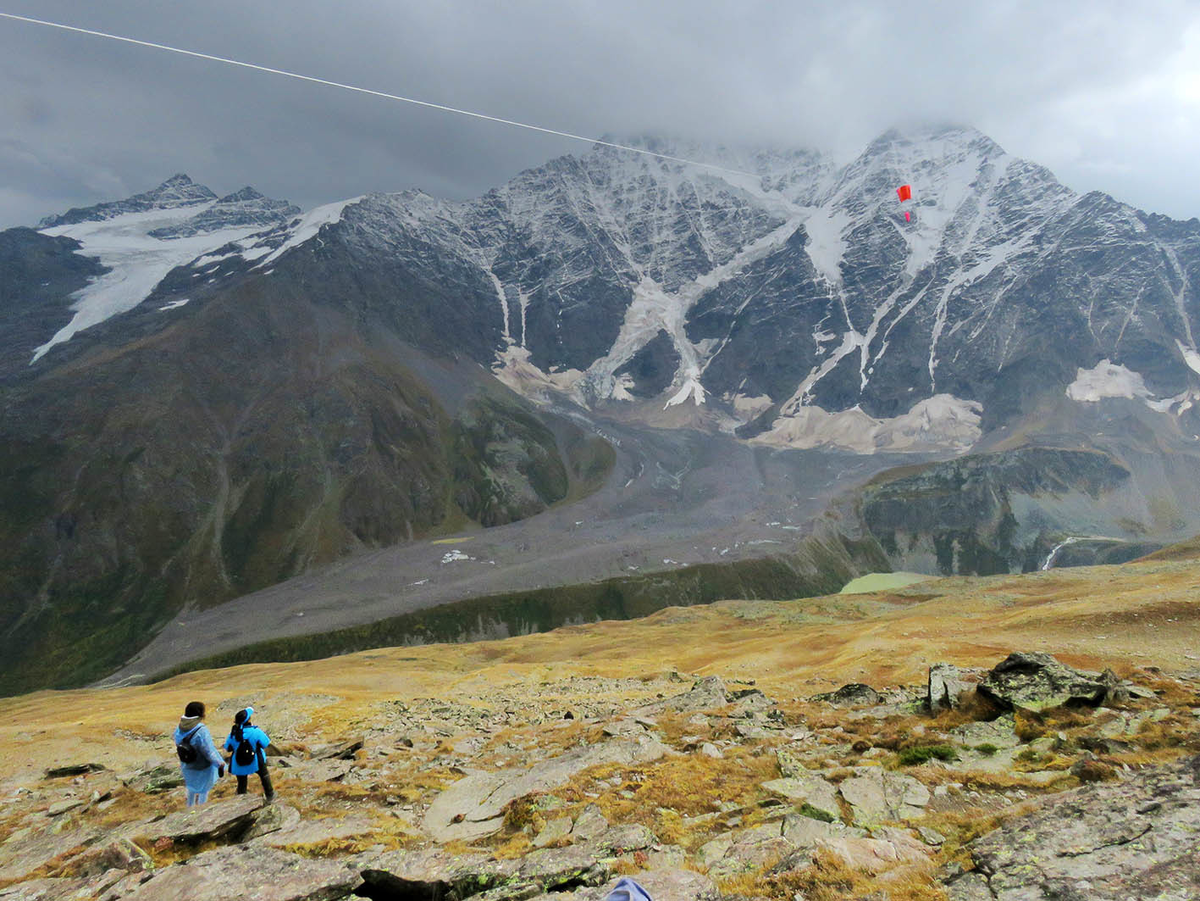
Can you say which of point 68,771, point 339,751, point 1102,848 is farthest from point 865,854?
point 68,771

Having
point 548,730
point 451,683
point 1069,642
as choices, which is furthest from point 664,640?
point 548,730

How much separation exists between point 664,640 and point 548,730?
6573 centimetres

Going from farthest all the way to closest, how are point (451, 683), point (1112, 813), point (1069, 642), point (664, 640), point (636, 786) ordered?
1. point (664, 640)
2. point (451, 683)
3. point (1069, 642)
4. point (636, 786)
5. point (1112, 813)

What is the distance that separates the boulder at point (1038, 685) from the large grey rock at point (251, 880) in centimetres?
1862

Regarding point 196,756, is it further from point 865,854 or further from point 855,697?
point 855,697

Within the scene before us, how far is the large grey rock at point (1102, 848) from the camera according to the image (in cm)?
721

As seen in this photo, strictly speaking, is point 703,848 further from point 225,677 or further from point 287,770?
point 225,677

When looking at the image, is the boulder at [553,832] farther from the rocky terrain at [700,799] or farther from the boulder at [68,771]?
the boulder at [68,771]

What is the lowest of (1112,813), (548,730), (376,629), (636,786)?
(376,629)

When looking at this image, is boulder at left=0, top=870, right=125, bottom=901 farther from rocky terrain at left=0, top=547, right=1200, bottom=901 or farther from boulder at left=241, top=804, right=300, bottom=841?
boulder at left=241, top=804, right=300, bottom=841

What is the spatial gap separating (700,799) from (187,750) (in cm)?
1216

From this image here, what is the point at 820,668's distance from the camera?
39938mm

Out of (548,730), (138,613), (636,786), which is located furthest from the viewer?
(138,613)

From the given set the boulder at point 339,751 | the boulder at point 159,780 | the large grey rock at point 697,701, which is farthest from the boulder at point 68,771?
the large grey rock at point 697,701
